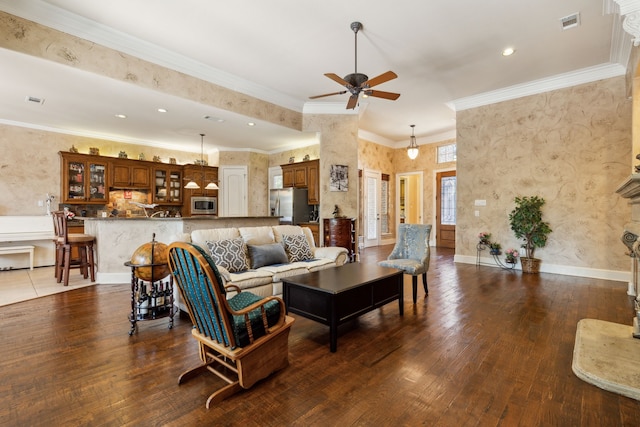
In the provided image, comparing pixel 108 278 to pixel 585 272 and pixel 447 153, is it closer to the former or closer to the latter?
pixel 585 272

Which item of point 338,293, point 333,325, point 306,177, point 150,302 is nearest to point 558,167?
point 306,177

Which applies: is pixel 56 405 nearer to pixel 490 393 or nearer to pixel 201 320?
pixel 201 320

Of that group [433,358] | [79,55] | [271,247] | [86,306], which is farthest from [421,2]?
[86,306]

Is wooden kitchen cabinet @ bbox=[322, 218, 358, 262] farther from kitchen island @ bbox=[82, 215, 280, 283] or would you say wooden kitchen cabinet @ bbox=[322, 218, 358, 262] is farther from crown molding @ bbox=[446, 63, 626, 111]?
crown molding @ bbox=[446, 63, 626, 111]

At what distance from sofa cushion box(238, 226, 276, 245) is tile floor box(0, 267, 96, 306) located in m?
2.90

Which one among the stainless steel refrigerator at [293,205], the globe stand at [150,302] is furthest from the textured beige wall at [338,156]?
the globe stand at [150,302]

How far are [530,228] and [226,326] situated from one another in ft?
18.7

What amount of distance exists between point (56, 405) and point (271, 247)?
2.33 meters

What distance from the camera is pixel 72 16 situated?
3545 mm

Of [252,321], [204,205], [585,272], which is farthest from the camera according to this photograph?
[204,205]

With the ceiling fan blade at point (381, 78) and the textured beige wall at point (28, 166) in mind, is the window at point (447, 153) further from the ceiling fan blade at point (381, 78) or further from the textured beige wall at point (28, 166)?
the textured beige wall at point (28, 166)

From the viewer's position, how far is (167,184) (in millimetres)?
8195

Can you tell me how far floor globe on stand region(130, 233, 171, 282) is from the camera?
115 inches

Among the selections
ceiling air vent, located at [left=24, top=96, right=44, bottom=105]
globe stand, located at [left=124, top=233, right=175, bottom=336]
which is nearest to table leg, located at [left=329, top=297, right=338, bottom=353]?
globe stand, located at [left=124, top=233, right=175, bottom=336]
